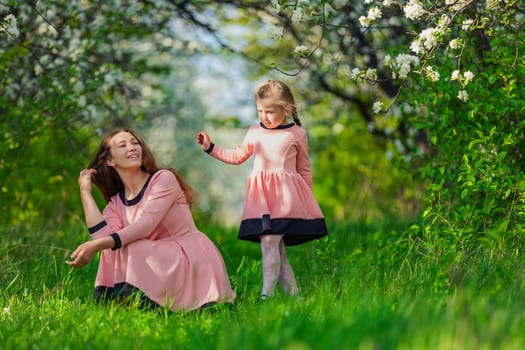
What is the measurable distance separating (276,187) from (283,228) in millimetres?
246

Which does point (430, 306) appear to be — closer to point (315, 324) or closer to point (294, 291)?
point (315, 324)

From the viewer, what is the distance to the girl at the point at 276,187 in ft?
15.6

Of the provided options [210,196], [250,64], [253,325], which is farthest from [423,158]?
[210,196]

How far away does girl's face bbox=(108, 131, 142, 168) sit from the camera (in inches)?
187

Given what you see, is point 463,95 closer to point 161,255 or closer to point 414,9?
point 414,9

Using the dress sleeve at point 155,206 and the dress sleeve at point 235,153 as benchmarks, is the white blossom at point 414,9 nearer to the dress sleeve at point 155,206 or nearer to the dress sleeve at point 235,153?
the dress sleeve at point 235,153

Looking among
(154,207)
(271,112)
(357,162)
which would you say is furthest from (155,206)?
(357,162)

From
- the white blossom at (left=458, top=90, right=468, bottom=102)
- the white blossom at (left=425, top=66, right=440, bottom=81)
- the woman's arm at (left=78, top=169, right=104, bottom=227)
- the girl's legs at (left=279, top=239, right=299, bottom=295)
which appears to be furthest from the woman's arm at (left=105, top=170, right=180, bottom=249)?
the white blossom at (left=458, top=90, right=468, bottom=102)

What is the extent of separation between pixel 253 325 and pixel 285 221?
1428 mm

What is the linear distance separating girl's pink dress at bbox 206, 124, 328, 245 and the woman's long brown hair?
0.96 feet

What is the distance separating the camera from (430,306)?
10.9 ft

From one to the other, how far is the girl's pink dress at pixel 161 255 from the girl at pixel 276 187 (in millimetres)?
311

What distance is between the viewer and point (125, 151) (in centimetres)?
475

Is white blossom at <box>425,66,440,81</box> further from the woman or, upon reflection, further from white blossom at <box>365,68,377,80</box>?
the woman
